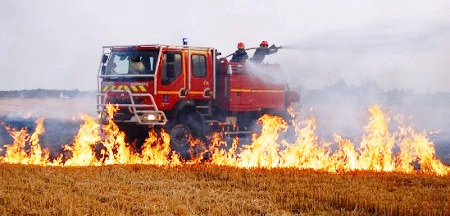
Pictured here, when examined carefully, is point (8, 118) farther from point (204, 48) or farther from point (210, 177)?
point (210, 177)

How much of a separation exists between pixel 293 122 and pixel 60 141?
7588 millimetres

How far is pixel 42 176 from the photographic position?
34.2 feet

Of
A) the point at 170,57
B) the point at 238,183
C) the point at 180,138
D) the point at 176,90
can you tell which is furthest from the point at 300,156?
the point at 170,57

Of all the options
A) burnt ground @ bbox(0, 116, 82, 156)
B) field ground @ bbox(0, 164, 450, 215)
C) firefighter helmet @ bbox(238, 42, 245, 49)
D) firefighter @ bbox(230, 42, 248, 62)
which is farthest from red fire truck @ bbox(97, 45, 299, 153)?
field ground @ bbox(0, 164, 450, 215)

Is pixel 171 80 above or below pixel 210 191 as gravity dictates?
above

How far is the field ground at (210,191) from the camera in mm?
7980

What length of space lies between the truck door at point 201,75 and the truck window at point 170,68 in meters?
0.45

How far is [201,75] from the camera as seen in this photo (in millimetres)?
16234

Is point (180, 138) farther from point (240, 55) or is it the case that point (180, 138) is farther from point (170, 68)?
point (240, 55)

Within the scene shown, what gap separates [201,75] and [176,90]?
Result: 990mm

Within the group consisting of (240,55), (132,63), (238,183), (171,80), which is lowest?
(238,183)

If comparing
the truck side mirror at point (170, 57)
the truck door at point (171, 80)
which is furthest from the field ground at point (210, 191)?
the truck side mirror at point (170, 57)

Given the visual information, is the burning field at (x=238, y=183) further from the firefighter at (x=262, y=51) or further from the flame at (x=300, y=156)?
the firefighter at (x=262, y=51)

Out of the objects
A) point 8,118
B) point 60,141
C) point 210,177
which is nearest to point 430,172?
point 210,177
